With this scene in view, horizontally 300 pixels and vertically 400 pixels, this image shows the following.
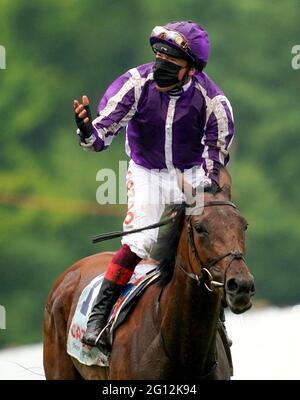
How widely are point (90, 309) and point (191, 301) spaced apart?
→ 36.9 inches

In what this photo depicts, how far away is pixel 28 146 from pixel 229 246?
829cm

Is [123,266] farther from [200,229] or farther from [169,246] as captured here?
[200,229]

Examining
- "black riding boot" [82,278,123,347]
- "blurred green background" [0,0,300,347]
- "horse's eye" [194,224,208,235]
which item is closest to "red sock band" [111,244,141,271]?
"black riding boot" [82,278,123,347]

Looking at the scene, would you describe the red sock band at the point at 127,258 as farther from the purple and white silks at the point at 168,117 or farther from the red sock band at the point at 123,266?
the purple and white silks at the point at 168,117

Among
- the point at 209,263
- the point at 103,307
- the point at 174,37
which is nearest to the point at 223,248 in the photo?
the point at 209,263

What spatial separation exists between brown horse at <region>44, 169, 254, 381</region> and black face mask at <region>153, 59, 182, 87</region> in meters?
0.59

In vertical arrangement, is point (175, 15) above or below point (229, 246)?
above

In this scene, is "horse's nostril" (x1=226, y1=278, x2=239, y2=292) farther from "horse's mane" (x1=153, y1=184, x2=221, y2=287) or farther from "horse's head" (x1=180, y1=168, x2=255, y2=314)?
"horse's mane" (x1=153, y1=184, x2=221, y2=287)

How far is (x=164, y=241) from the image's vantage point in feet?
17.9

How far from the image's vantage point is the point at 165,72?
5.69 meters

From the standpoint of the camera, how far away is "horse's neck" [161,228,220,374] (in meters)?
5.23

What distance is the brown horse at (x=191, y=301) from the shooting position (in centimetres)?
493

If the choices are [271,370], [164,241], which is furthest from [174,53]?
[271,370]

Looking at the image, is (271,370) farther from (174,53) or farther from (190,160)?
(174,53)
